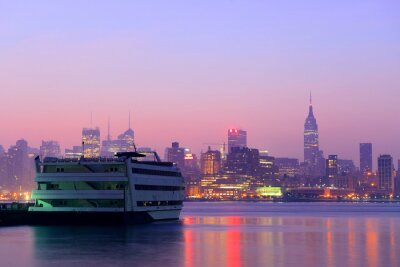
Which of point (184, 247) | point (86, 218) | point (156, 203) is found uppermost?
point (156, 203)

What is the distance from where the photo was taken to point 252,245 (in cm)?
8556

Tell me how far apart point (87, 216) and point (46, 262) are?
37.5 metres

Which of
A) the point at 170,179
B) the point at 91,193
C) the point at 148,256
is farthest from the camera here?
the point at 170,179

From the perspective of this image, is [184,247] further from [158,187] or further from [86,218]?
[158,187]

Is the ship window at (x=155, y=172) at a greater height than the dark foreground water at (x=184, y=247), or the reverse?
the ship window at (x=155, y=172)

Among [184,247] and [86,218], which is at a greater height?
[86,218]

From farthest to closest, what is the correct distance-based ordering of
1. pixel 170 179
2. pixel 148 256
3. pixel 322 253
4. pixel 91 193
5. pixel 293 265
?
1. pixel 170 179
2. pixel 91 193
3. pixel 322 253
4. pixel 148 256
5. pixel 293 265

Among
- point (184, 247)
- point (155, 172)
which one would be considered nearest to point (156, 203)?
point (155, 172)

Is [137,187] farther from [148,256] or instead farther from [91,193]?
[148,256]

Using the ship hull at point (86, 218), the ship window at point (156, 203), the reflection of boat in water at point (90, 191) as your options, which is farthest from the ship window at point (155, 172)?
the ship hull at point (86, 218)

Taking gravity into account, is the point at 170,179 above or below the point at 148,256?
above

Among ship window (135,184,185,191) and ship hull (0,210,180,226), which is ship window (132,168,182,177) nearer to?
ship window (135,184,185,191)

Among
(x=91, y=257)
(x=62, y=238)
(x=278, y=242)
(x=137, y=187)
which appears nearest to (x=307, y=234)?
(x=278, y=242)

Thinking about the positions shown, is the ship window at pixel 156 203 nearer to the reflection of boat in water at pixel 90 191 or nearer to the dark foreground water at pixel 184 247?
the reflection of boat in water at pixel 90 191
